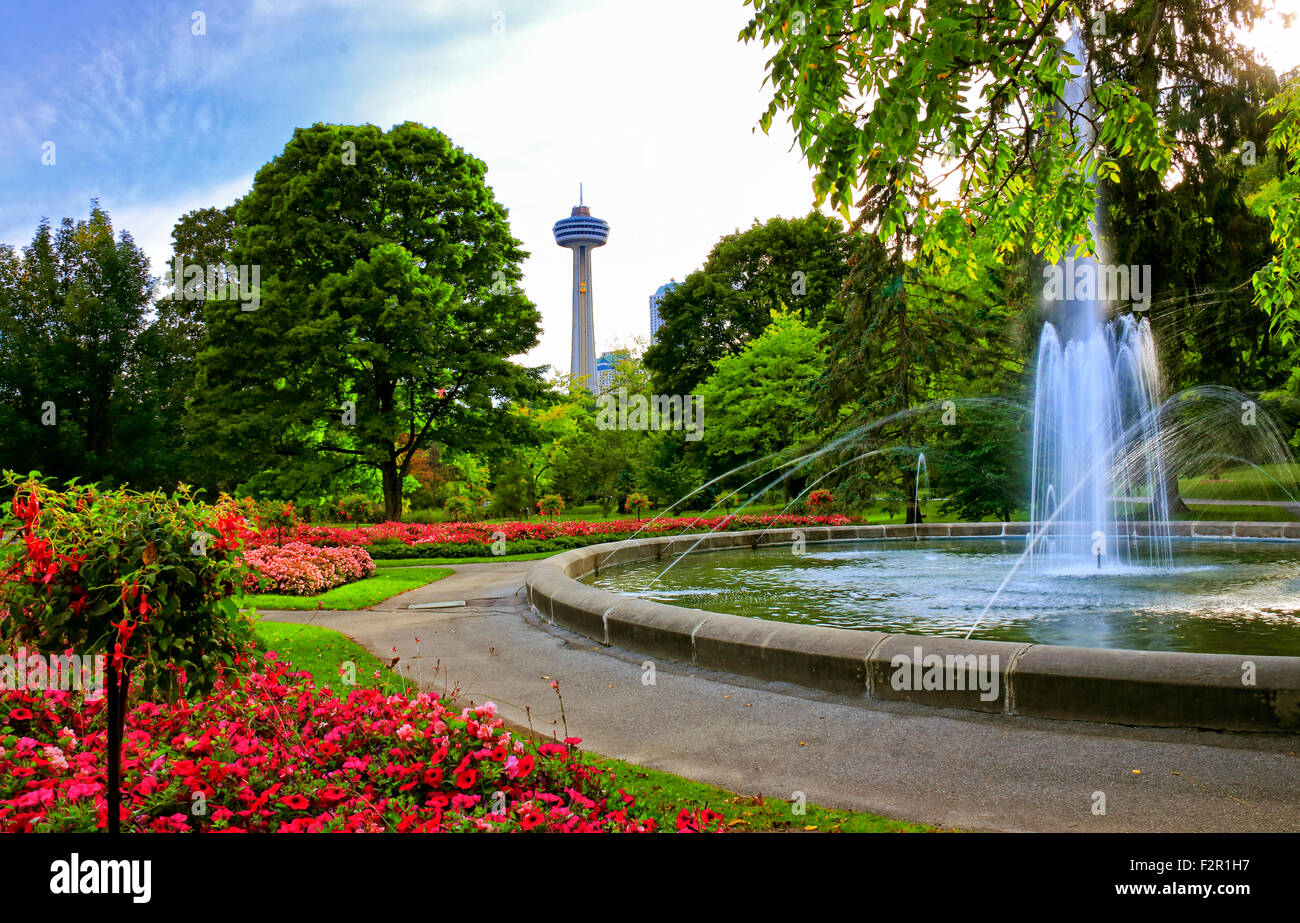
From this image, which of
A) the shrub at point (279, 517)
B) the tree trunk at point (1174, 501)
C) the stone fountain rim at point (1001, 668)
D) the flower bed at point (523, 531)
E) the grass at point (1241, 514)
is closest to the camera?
the stone fountain rim at point (1001, 668)

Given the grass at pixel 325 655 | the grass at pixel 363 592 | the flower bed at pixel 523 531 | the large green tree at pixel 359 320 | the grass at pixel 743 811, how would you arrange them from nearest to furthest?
the grass at pixel 743 811 → the grass at pixel 325 655 → the grass at pixel 363 592 → the flower bed at pixel 523 531 → the large green tree at pixel 359 320

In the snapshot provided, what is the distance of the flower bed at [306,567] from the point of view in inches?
530

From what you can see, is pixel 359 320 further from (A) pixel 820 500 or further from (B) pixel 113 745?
Result: (B) pixel 113 745

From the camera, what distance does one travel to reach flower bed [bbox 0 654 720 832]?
3715 mm

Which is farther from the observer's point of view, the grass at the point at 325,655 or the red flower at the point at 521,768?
the grass at the point at 325,655

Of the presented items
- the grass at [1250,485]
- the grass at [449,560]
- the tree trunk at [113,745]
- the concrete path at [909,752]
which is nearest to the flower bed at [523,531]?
the grass at [449,560]

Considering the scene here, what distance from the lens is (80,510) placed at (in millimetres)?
3398

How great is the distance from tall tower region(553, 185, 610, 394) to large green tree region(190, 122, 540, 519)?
134 meters

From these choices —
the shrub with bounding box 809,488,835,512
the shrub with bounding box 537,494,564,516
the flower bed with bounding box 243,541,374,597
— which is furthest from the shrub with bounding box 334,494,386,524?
the shrub with bounding box 809,488,835,512

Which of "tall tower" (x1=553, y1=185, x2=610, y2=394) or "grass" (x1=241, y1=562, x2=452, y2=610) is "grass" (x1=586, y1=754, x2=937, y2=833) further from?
"tall tower" (x1=553, y1=185, x2=610, y2=394)

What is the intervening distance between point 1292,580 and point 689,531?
1349 cm

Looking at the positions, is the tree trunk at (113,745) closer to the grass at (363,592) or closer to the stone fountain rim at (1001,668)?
the stone fountain rim at (1001,668)

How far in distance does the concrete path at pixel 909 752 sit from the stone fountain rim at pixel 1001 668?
0.38 ft
